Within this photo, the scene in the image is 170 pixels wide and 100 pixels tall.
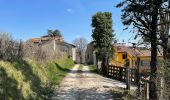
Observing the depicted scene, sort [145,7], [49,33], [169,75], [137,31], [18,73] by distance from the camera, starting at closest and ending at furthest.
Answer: [169,75] < [18,73] < [145,7] < [137,31] < [49,33]

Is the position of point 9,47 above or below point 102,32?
below

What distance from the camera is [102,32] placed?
37.6 metres

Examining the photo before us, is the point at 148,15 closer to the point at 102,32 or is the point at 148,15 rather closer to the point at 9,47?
the point at 9,47

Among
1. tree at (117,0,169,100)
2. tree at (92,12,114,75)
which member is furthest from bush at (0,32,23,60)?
tree at (92,12,114,75)

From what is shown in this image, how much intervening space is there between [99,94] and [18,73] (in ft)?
14.0

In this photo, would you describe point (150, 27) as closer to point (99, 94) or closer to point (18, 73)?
point (99, 94)

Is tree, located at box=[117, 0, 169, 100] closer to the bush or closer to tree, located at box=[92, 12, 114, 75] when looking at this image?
the bush

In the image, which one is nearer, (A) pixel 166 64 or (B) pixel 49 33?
(A) pixel 166 64

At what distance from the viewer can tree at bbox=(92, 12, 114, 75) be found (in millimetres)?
36969

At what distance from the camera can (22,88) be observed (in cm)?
1220

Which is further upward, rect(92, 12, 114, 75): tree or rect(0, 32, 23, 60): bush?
rect(92, 12, 114, 75): tree

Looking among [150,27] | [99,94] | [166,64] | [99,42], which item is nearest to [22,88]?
[99,94]

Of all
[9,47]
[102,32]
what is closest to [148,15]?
[9,47]

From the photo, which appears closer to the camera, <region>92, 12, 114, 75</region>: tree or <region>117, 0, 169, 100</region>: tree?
<region>117, 0, 169, 100</region>: tree
